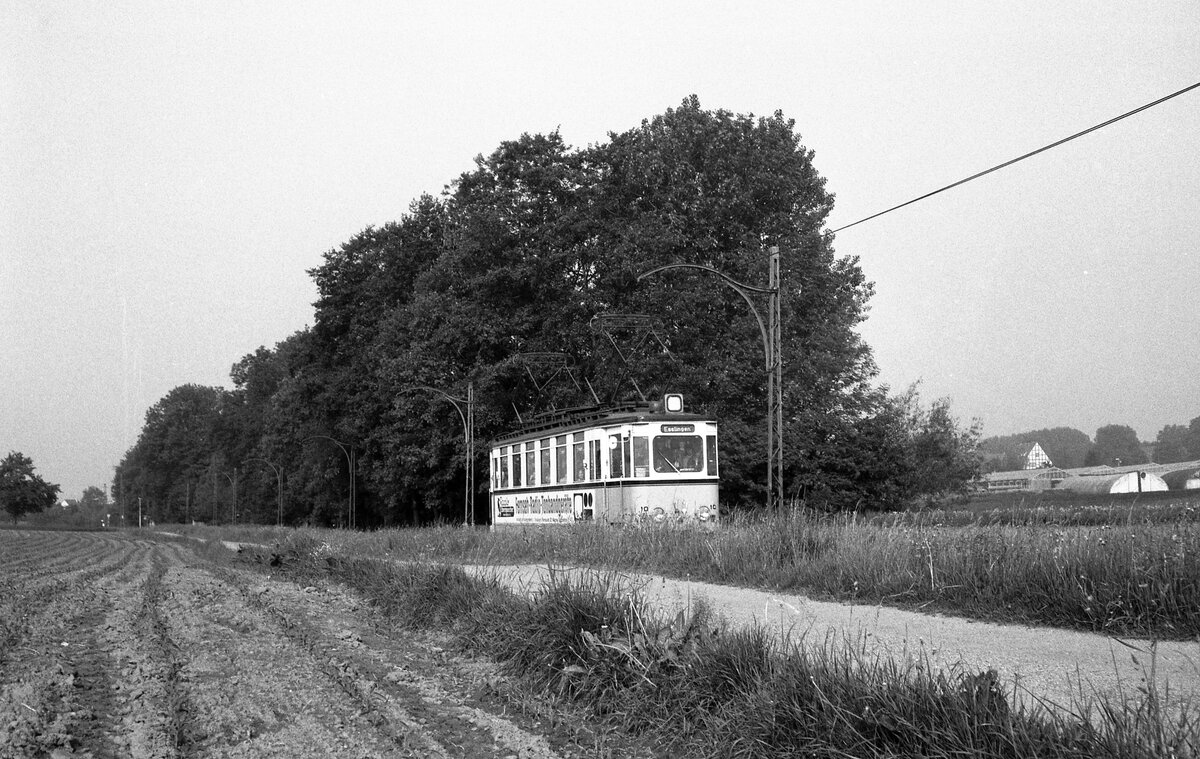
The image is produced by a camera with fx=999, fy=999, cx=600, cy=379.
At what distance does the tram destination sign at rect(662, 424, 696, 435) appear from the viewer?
82.0ft

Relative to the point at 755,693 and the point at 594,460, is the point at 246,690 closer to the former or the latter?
the point at 755,693

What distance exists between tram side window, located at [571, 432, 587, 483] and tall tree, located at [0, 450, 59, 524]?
373 feet

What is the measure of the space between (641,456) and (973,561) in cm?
1537

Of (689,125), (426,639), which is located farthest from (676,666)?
(689,125)

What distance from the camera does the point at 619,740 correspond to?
6312 millimetres

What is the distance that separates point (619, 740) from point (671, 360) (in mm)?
30217

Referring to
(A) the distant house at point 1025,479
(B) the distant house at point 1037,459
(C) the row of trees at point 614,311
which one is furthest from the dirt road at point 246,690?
(B) the distant house at point 1037,459

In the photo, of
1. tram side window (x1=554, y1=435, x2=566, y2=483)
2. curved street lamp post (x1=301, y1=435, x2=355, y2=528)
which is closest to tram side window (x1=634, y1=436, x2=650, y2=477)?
tram side window (x1=554, y1=435, x2=566, y2=483)

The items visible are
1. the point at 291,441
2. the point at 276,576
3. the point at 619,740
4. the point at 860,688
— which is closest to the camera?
the point at 860,688

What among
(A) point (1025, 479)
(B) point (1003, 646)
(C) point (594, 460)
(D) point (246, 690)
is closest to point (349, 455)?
(C) point (594, 460)

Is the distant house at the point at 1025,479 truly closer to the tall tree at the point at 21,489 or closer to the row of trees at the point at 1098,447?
the row of trees at the point at 1098,447

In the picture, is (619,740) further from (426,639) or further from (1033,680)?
(426,639)

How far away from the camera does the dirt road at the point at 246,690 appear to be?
6.09 m

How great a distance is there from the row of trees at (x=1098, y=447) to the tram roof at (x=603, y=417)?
47.7ft
